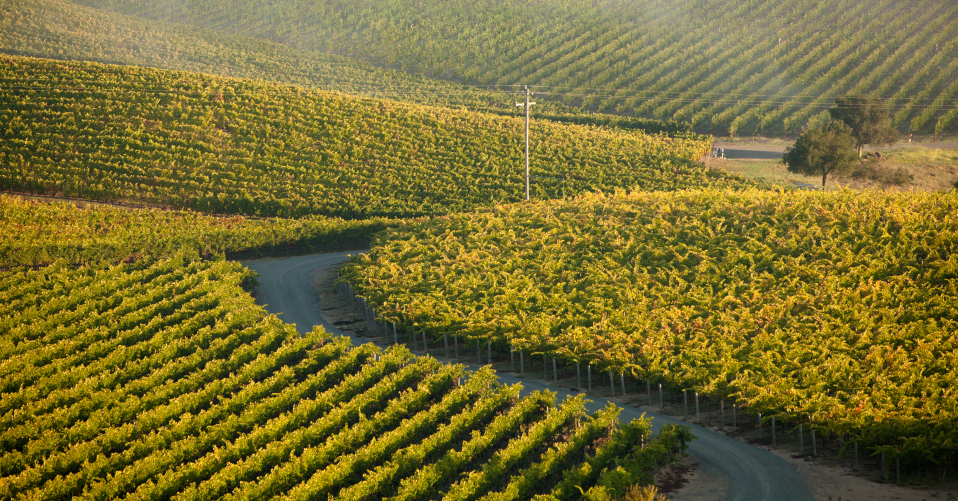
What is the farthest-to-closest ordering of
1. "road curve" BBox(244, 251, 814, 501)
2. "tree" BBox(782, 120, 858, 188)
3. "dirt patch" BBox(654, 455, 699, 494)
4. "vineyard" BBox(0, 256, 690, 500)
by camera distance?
"tree" BBox(782, 120, 858, 188), "dirt patch" BBox(654, 455, 699, 494), "road curve" BBox(244, 251, 814, 501), "vineyard" BBox(0, 256, 690, 500)

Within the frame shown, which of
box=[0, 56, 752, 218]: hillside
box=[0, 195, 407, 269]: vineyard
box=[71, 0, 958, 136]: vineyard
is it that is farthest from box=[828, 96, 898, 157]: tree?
box=[0, 195, 407, 269]: vineyard

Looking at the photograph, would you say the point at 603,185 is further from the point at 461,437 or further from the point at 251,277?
the point at 461,437

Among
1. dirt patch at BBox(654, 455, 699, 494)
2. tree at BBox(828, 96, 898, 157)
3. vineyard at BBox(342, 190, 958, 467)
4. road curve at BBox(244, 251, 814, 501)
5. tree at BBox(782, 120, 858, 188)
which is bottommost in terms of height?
dirt patch at BBox(654, 455, 699, 494)

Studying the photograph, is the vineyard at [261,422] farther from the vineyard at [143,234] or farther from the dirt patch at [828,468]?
the vineyard at [143,234]

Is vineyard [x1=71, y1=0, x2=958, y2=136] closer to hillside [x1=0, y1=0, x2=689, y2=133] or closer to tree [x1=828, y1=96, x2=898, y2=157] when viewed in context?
hillside [x1=0, y1=0, x2=689, y2=133]

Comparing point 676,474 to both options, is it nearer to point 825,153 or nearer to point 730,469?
point 730,469

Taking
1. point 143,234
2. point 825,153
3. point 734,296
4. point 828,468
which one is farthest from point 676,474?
point 825,153

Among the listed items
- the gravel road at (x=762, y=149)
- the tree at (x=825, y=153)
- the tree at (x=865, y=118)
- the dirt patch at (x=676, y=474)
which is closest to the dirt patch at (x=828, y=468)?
the dirt patch at (x=676, y=474)
